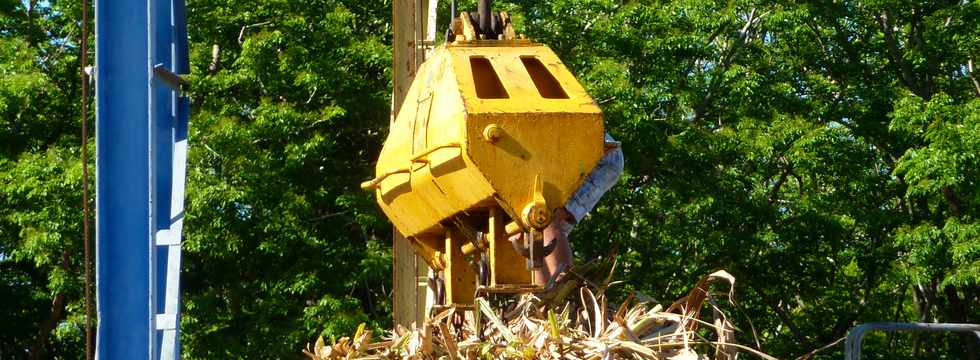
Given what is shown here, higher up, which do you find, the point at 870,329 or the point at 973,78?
the point at 973,78

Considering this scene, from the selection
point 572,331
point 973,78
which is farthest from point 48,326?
point 572,331

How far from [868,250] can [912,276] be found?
6.35 feet

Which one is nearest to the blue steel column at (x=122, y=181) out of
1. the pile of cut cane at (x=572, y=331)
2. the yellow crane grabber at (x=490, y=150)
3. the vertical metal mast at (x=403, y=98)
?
the yellow crane grabber at (x=490, y=150)

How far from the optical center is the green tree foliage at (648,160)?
1789cm

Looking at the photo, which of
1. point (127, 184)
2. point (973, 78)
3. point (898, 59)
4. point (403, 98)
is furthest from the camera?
point (898, 59)

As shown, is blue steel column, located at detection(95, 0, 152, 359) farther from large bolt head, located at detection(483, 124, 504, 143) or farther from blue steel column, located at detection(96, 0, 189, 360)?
large bolt head, located at detection(483, 124, 504, 143)

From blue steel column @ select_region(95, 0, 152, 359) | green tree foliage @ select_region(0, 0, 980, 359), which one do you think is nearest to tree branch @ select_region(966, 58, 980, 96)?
green tree foliage @ select_region(0, 0, 980, 359)

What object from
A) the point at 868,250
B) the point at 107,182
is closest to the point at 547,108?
the point at 107,182

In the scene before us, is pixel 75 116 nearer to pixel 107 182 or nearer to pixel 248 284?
pixel 248 284

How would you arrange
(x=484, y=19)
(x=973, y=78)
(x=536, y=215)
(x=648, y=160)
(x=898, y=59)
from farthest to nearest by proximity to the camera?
(x=898, y=59), (x=973, y=78), (x=648, y=160), (x=484, y=19), (x=536, y=215)

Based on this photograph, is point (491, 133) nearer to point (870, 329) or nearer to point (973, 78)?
point (870, 329)

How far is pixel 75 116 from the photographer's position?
20094mm

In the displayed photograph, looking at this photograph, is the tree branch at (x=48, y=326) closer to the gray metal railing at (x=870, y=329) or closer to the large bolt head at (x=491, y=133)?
the gray metal railing at (x=870, y=329)

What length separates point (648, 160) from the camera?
19.0 m
